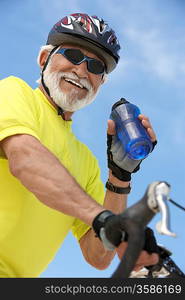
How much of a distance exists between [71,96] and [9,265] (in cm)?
214

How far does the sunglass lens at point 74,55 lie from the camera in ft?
18.9

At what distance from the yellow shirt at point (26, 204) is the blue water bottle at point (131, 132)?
0.83 metres

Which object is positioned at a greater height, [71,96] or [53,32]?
[53,32]

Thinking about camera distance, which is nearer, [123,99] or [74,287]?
[74,287]

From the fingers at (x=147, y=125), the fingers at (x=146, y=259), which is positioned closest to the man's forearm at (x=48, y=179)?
the fingers at (x=146, y=259)

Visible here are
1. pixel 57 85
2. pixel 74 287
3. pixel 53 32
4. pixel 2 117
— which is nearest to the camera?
pixel 74 287

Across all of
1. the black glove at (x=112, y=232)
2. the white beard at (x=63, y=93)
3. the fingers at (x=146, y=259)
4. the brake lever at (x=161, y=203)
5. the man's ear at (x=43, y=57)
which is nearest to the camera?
the brake lever at (x=161, y=203)

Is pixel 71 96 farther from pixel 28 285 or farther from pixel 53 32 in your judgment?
pixel 28 285

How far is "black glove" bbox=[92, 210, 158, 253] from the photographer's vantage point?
2.78 meters

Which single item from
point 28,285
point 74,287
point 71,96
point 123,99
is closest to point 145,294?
point 74,287

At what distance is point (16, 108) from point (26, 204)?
980 mm

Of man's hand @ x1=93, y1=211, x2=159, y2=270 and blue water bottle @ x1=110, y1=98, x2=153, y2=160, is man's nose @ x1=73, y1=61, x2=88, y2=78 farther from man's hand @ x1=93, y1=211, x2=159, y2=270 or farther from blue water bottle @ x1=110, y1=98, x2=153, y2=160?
man's hand @ x1=93, y1=211, x2=159, y2=270

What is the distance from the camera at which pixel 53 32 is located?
6.26 metres

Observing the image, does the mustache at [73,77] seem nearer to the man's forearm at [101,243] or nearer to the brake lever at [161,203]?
the man's forearm at [101,243]
